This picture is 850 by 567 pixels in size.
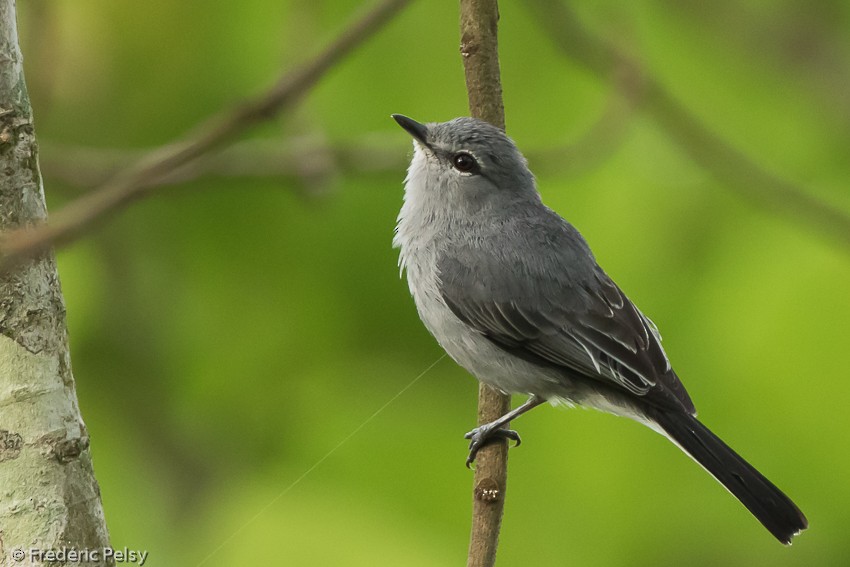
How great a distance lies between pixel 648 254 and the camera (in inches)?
116

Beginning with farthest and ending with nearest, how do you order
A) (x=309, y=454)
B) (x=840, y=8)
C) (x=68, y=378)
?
(x=840, y=8), (x=309, y=454), (x=68, y=378)

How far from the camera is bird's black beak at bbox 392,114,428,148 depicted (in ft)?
9.73

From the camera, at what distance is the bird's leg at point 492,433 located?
2.71 m

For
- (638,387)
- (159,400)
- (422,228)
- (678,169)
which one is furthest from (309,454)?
(678,169)

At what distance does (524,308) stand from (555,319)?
0.09 m

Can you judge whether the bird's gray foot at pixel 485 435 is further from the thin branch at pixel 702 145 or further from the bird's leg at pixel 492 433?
the thin branch at pixel 702 145

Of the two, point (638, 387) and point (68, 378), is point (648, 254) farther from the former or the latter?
point (68, 378)

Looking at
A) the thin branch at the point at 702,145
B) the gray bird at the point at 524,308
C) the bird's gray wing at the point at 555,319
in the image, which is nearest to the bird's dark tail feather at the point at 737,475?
the gray bird at the point at 524,308

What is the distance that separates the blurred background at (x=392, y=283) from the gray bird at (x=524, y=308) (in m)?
0.09

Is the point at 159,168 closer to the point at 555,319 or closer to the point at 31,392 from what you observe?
the point at 31,392

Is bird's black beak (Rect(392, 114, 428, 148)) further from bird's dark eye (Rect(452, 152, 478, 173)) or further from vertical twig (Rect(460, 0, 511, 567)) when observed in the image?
vertical twig (Rect(460, 0, 511, 567))

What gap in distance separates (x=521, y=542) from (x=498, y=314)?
2.10 feet

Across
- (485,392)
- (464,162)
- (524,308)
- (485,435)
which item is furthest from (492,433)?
(464,162)

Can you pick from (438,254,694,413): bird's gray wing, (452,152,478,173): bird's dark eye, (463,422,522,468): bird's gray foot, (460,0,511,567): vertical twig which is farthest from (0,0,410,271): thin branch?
(452,152,478,173): bird's dark eye
